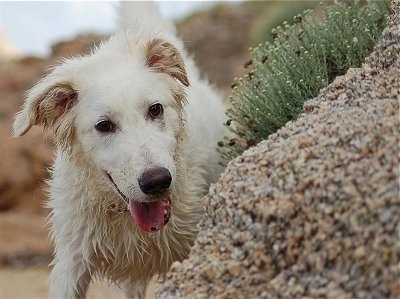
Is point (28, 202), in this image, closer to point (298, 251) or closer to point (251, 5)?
point (298, 251)

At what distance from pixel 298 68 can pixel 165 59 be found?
3.16ft

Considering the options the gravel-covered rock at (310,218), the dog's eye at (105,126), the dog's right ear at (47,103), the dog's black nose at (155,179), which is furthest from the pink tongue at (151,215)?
the gravel-covered rock at (310,218)

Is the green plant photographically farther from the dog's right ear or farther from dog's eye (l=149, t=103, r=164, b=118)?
the dog's right ear

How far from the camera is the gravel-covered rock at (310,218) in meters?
2.69

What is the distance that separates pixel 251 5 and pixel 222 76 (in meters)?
5.59

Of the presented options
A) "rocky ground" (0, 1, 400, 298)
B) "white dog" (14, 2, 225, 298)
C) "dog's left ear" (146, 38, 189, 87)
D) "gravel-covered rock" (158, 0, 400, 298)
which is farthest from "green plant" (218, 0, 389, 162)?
"gravel-covered rock" (158, 0, 400, 298)

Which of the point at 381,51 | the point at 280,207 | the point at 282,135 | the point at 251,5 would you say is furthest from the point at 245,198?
the point at 251,5

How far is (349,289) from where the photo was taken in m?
2.67

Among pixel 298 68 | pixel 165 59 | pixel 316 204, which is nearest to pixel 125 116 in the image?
pixel 165 59

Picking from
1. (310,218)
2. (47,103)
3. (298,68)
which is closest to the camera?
(310,218)

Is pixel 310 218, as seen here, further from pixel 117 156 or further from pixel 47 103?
pixel 47 103

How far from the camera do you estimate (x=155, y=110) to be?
4582 millimetres

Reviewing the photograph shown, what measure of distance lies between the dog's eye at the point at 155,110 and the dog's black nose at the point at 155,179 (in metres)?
0.54

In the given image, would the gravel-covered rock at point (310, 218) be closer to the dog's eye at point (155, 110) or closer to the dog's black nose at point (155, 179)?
the dog's black nose at point (155, 179)
